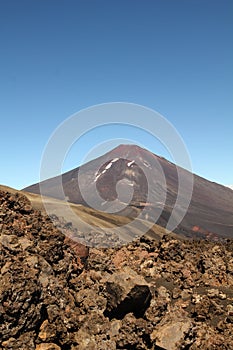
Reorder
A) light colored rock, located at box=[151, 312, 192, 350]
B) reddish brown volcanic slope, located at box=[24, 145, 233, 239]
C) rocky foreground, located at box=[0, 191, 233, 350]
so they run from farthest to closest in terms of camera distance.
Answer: reddish brown volcanic slope, located at box=[24, 145, 233, 239] < light colored rock, located at box=[151, 312, 192, 350] < rocky foreground, located at box=[0, 191, 233, 350]

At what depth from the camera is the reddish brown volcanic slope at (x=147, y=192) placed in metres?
112

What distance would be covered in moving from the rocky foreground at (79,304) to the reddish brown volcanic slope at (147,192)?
8236 cm

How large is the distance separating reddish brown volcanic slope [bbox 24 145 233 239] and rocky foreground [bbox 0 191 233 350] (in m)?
82.4

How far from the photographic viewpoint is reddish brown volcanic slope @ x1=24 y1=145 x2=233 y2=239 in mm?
111713

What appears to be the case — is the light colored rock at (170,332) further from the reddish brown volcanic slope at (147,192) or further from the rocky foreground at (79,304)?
the reddish brown volcanic slope at (147,192)

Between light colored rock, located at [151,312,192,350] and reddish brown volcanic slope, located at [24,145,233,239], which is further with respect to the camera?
reddish brown volcanic slope, located at [24,145,233,239]

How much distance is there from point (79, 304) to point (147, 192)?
397 feet

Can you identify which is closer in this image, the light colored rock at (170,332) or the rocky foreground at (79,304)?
the rocky foreground at (79,304)

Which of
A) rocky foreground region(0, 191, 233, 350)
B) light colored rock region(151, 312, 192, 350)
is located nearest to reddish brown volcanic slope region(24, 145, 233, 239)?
rocky foreground region(0, 191, 233, 350)

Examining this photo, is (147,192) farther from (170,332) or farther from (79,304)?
(170,332)

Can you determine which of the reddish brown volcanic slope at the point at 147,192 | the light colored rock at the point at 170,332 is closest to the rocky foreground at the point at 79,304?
the light colored rock at the point at 170,332

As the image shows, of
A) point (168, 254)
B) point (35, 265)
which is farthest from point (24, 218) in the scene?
point (168, 254)

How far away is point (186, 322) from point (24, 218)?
631 centimetres

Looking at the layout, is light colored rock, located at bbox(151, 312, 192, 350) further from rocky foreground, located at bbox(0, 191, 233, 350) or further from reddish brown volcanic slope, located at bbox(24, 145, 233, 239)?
reddish brown volcanic slope, located at bbox(24, 145, 233, 239)
